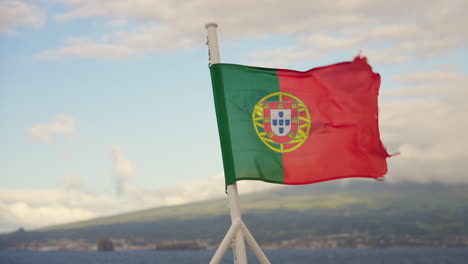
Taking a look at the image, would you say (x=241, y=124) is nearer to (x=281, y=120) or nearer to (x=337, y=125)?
(x=281, y=120)

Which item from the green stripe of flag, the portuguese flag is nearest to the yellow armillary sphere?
the portuguese flag

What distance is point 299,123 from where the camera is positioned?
18141mm

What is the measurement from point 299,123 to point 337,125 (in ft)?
3.93

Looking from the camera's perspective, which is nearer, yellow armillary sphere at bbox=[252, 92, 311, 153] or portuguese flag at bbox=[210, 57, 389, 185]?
portuguese flag at bbox=[210, 57, 389, 185]

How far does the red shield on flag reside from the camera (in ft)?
58.2

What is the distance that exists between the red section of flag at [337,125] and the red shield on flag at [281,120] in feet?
1.34

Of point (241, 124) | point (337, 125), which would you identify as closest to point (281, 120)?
point (241, 124)

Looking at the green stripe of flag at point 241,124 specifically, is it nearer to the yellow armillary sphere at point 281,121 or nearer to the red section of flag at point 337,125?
the yellow armillary sphere at point 281,121

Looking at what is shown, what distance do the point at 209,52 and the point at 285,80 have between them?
2.20 metres

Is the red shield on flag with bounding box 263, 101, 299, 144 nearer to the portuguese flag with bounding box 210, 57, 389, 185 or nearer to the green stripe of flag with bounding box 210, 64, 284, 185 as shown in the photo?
the portuguese flag with bounding box 210, 57, 389, 185

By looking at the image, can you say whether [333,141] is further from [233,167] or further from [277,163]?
[233,167]

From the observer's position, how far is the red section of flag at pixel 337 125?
18.1m

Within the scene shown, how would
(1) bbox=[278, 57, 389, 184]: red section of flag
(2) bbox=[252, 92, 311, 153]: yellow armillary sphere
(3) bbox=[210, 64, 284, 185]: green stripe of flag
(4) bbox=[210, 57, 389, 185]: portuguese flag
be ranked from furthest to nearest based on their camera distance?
(1) bbox=[278, 57, 389, 184]: red section of flag < (2) bbox=[252, 92, 311, 153]: yellow armillary sphere < (4) bbox=[210, 57, 389, 185]: portuguese flag < (3) bbox=[210, 64, 284, 185]: green stripe of flag

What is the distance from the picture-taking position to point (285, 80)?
1830 centimetres
